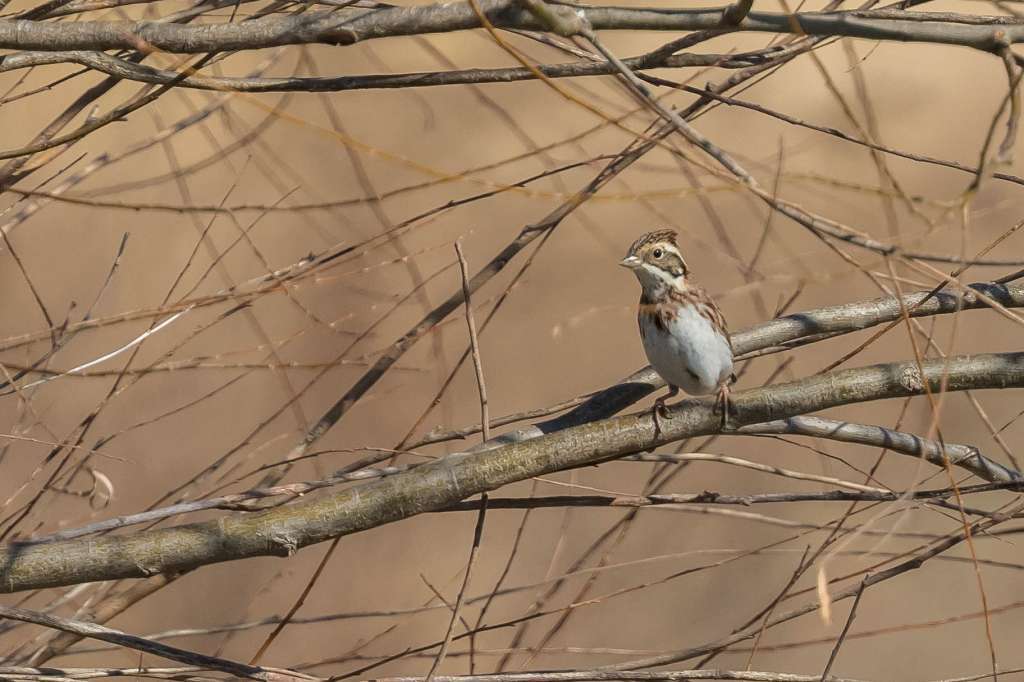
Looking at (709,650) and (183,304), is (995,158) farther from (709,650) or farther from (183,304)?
(183,304)

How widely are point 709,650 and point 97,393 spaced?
7.29 m

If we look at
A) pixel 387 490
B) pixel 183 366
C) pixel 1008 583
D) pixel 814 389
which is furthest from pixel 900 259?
pixel 1008 583

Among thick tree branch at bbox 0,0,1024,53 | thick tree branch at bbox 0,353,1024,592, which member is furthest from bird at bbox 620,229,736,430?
thick tree branch at bbox 0,0,1024,53

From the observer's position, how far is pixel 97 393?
8898mm

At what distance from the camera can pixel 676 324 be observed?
3639 mm

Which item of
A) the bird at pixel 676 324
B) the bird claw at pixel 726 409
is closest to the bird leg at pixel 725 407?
the bird claw at pixel 726 409

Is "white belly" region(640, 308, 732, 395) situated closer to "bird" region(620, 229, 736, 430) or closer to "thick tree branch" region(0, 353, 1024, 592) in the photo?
"bird" region(620, 229, 736, 430)

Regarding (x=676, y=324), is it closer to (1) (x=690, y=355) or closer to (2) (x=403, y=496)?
(1) (x=690, y=355)

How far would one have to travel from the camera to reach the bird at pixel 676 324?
140 inches

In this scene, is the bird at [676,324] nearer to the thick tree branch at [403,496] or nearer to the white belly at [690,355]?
the white belly at [690,355]

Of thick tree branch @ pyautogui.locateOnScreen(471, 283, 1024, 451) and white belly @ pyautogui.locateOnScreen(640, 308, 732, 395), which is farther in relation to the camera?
white belly @ pyautogui.locateOnScreen(640, 308, 732, 395)

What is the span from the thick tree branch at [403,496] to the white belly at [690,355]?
0.82 metres

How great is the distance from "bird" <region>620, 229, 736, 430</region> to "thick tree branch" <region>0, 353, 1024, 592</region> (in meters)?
0.78

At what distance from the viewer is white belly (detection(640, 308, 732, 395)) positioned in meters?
3.53
